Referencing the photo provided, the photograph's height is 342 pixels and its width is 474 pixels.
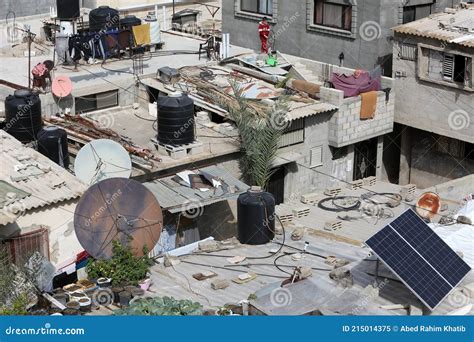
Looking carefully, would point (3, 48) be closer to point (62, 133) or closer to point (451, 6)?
point (62, 133)

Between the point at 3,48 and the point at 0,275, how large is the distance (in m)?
24.1

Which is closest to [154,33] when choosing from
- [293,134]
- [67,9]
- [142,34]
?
[142,34]

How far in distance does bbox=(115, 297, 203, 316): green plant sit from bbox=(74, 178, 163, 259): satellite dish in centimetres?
407

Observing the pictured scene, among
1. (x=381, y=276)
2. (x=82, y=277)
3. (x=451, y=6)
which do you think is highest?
(x=451, y=6)

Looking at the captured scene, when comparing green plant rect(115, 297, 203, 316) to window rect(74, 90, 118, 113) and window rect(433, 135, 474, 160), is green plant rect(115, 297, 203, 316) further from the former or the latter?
window rect(433, 135, 474, 160)

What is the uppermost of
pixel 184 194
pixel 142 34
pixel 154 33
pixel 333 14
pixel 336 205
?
pixel 333 14

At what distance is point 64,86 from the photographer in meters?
41.0

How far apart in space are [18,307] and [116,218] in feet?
17.1

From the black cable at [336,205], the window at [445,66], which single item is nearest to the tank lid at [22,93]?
the black cable at [336,205]

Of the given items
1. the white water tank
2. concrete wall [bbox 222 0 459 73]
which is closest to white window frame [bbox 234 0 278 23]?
concrete wall [bbox 222 0 459 73]

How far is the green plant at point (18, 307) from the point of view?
2506 cm

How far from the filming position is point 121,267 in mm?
28672

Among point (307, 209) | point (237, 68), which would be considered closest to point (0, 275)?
point (307, 209)

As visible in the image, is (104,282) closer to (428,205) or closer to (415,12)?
(428,205)
